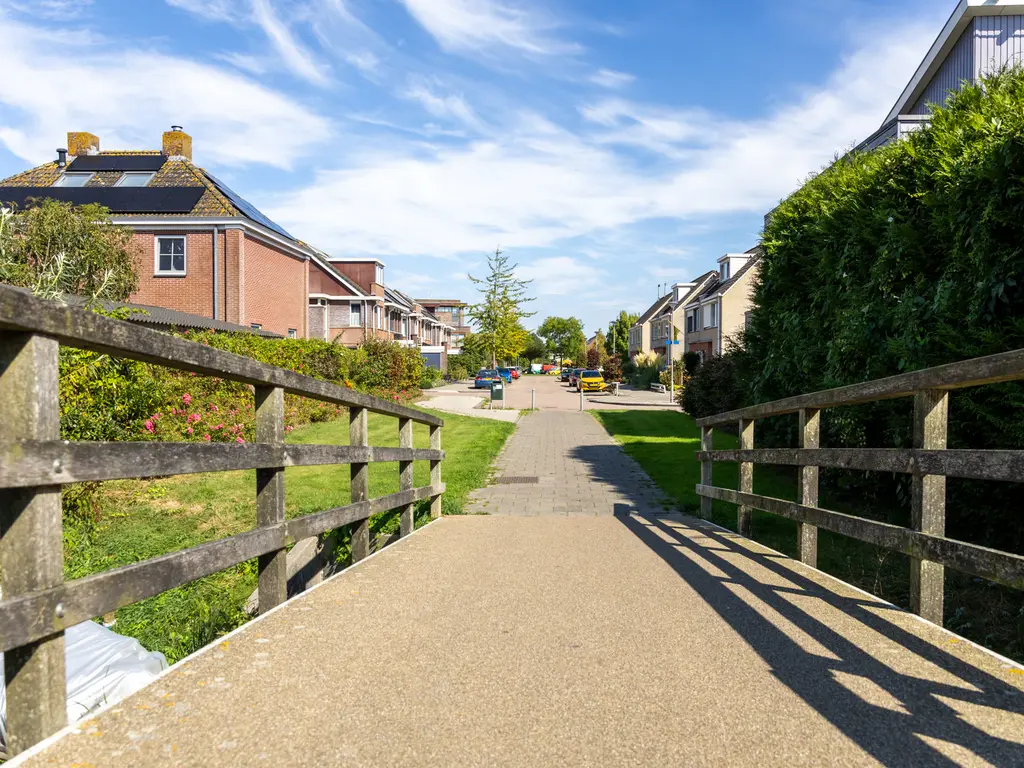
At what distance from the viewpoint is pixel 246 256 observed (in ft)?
108

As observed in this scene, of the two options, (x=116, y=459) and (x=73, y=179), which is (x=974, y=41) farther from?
(x=73, y=179)

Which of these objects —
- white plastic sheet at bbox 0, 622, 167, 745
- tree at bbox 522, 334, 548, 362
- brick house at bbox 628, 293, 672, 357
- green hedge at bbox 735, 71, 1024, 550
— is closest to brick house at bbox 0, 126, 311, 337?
green hedge at bbox 735, 71, 1024, 550

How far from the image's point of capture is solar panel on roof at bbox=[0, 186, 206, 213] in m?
32.2

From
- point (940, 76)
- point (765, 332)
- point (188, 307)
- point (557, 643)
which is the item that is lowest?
point (557, 643)

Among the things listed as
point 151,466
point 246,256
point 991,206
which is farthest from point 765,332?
point 246,256

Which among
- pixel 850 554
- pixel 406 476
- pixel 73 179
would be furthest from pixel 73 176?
pixel 850 554

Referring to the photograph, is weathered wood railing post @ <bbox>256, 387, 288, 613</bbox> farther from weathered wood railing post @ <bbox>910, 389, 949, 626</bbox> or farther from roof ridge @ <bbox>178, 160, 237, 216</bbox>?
roof ridge @ <bbox>178, 160, 237, 216</bbox>

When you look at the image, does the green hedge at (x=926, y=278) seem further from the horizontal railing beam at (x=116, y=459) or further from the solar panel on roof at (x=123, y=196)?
the solar panel on roof at (x=123, y=196)

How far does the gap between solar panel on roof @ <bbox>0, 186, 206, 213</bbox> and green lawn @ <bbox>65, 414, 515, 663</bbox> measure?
22590mm

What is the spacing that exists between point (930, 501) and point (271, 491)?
3.23 meters

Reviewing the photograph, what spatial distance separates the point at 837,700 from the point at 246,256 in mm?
32541

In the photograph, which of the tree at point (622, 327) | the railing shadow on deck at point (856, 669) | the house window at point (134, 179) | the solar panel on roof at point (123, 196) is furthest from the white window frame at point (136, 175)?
the tree at point (622, 327)

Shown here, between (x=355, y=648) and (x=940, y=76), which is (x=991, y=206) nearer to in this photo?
(x=355, y=648)

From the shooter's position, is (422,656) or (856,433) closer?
(422,656)
